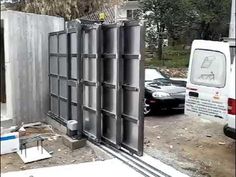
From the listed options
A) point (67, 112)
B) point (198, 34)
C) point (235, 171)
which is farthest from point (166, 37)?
point (235, 171)

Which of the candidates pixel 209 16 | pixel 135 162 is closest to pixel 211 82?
pixel 135 162

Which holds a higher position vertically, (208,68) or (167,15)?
(167,15)

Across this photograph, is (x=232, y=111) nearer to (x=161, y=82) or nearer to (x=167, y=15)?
(x=161, y=82)

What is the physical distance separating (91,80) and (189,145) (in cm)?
197

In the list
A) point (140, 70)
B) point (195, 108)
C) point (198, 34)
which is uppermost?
point (198, 34)

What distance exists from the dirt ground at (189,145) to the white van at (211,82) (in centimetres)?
39

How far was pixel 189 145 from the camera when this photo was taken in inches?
210

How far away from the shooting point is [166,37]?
16047 mm

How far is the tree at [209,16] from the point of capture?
1352cm

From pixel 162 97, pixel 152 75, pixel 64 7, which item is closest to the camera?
pixel 162 97

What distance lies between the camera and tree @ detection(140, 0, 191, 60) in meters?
15.1

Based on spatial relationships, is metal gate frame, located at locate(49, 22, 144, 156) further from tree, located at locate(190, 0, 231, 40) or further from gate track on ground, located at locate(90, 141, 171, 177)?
tree, located at locate(190, 0, 231, 40)

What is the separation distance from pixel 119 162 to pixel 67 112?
1950 millimetres

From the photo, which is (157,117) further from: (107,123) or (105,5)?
(105,5)
